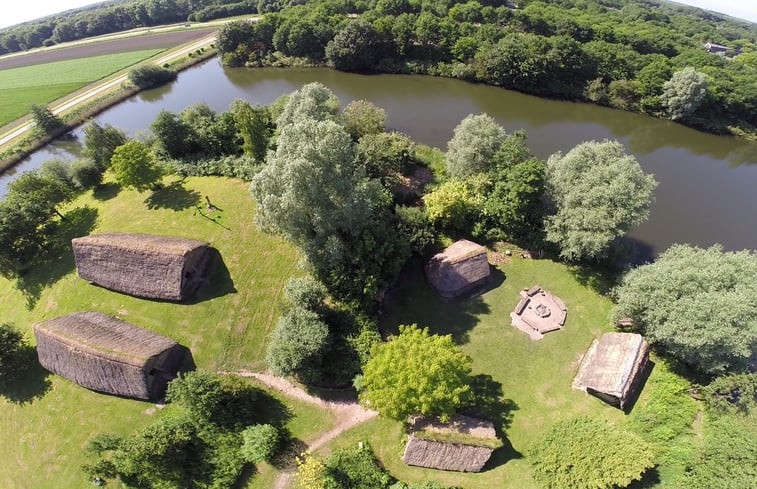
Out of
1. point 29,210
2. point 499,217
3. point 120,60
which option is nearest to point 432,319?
point 499,217

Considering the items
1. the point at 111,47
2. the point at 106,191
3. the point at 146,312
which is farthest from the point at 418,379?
the point at 111,47

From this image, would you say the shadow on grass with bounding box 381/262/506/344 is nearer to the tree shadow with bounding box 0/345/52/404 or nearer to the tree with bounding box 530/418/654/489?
the tree with bounding box 530/418/654/489

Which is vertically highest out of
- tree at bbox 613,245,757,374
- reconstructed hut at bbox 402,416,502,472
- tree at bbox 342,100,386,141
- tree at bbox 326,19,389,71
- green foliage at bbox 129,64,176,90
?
tree at bbox 326,19,389,71

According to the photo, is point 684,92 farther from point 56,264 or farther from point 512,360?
point 56,264

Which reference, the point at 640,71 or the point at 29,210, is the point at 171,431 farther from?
the point at 640,71

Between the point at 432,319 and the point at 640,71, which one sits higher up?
the point at 640,71

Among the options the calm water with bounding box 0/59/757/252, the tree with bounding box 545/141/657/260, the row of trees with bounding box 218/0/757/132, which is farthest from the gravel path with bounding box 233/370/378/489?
the row of trees with bounding box 218/0/757/132

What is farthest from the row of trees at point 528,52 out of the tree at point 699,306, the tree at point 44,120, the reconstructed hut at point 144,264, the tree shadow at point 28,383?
the tree shadow at point 28,383
